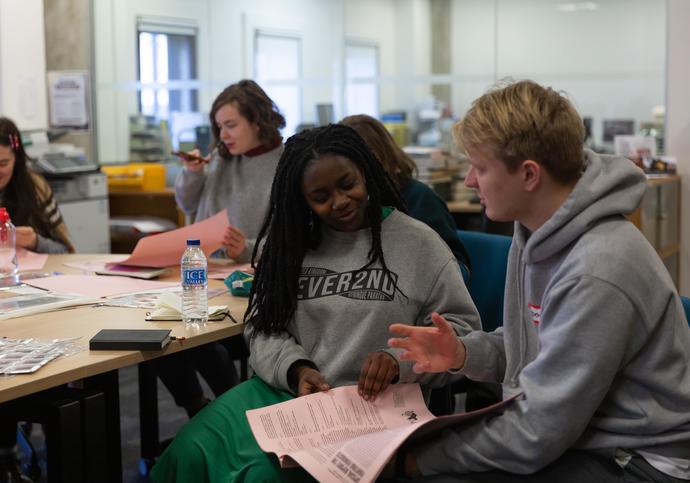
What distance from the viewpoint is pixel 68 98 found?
6.27 metres

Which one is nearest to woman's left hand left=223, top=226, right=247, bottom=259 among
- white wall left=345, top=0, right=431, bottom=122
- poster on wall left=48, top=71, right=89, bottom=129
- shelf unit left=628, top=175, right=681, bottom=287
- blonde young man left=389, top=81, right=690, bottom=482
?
blonde young man left=389, top=81, right=690, bottom=482

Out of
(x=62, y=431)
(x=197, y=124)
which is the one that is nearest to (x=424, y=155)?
(x=197, y=124)

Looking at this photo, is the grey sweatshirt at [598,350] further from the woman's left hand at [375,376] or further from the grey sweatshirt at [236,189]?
the grey sweatshirt at [236,189]

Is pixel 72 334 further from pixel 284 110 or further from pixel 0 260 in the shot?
pixel 284 110

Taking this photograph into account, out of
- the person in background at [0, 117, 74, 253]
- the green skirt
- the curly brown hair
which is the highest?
the curly brown hair

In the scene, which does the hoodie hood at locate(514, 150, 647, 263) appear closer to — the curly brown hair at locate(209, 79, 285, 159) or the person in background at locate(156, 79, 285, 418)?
the person in background at locate(156, 79, 285, 418)

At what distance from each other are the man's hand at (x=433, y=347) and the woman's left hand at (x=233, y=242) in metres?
1.31

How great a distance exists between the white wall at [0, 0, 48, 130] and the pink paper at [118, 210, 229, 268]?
331cm

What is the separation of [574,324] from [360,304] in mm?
702

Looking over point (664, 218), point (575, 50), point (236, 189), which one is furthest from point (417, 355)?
point (575, 50)

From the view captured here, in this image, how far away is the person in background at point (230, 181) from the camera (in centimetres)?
300

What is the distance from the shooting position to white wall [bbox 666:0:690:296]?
175 inches

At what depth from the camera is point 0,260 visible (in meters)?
2.68

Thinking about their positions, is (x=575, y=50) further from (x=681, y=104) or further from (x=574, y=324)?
(x=574, y=324)
